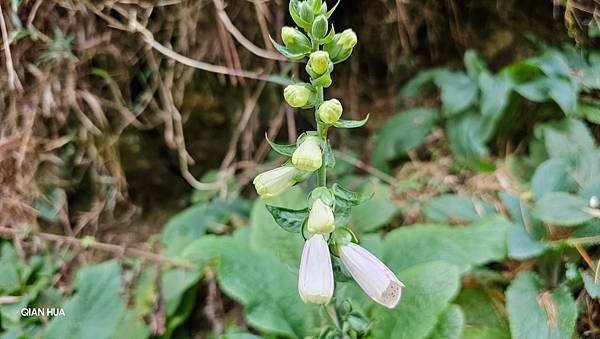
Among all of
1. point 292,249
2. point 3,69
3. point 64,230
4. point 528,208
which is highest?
point 528,208

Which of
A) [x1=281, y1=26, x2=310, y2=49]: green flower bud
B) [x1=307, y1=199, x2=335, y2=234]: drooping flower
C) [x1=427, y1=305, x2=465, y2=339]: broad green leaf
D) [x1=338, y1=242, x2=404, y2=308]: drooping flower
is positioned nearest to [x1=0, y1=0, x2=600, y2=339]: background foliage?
[x1=427, y1=305, x2=465, y2=339]: broad green leaf

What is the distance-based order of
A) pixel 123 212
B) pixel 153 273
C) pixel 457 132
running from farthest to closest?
pixel 123 212, pixel 457 132, pixel 153 273

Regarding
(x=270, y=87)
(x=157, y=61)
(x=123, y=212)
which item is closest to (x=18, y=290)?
(x=123, y=212)

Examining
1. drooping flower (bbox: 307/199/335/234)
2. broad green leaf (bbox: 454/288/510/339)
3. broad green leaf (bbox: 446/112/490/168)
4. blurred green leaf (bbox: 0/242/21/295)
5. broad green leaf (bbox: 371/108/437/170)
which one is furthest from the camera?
broad green leaf (bbox: 371/108/437/170)

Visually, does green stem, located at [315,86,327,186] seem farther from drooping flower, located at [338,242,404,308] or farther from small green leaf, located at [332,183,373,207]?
drooping flower, located at [338,242,404,308]

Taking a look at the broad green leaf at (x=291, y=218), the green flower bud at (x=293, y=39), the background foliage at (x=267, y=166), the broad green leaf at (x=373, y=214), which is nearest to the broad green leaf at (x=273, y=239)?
the background foliage at (x=267, y=166)

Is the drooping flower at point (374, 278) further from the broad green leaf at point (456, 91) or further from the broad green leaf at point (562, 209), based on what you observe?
the broad green leaf at point (456, 91)

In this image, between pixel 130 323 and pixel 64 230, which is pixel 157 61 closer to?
pixel 64 230
